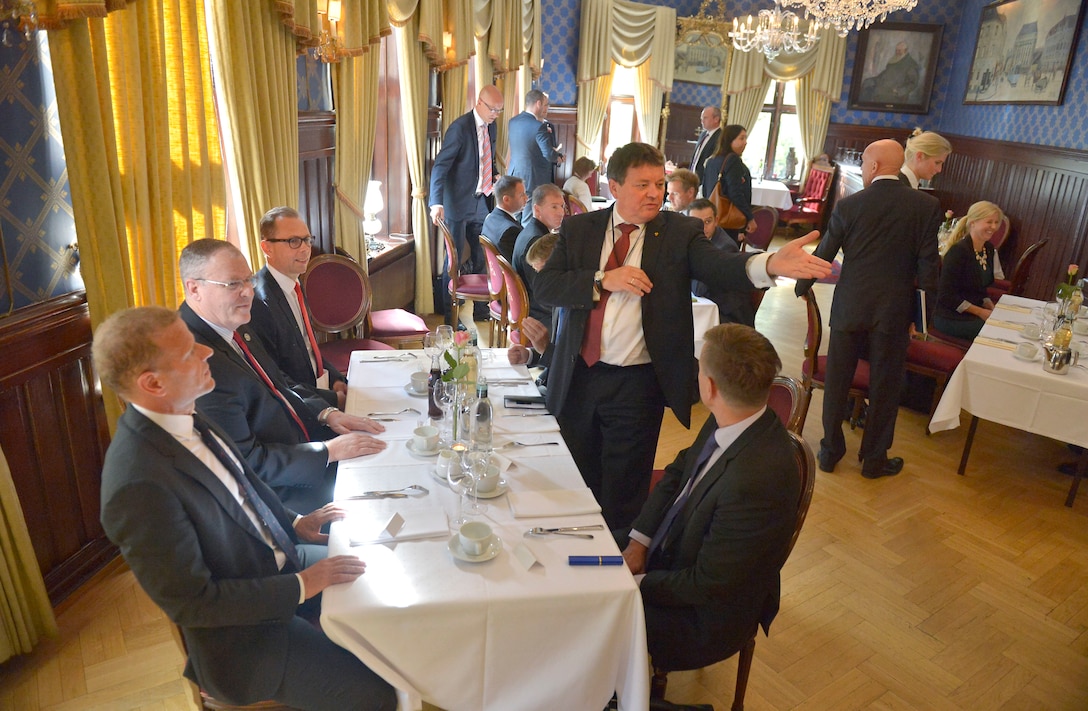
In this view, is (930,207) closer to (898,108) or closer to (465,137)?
(465,137)

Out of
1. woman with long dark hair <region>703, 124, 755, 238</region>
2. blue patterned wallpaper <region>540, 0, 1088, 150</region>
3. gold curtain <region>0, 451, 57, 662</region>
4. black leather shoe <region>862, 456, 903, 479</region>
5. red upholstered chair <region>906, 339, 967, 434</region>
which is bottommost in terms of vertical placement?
black leather shoe <region>862, 456, 903, 479</region>

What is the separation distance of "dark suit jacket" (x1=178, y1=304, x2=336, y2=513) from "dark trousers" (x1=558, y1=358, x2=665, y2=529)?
96cm

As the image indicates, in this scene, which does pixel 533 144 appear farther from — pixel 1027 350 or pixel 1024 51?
pixel 1024 51

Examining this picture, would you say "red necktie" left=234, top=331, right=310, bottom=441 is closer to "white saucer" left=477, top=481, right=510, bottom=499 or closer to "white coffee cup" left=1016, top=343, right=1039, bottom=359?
"white saucer" left=477, top=481, right=510, bottom=499

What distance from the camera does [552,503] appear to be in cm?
198

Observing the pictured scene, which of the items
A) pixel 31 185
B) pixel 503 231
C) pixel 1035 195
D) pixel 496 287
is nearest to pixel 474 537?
pixel 31 185

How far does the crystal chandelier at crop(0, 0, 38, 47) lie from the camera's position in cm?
217

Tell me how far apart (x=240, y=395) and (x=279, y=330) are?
72 cm

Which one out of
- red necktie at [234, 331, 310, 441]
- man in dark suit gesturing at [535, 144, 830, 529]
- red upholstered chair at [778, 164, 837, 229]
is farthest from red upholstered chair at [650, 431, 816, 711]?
red upholstered chair at [778, 164, 837, 229]

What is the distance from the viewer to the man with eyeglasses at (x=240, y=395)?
2.17 m

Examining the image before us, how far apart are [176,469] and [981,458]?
4481mm

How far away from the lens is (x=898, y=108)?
11484 millimetres

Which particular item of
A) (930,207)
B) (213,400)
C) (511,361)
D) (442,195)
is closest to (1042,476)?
(930,207)

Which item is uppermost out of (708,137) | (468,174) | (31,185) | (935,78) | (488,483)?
(935,78)
